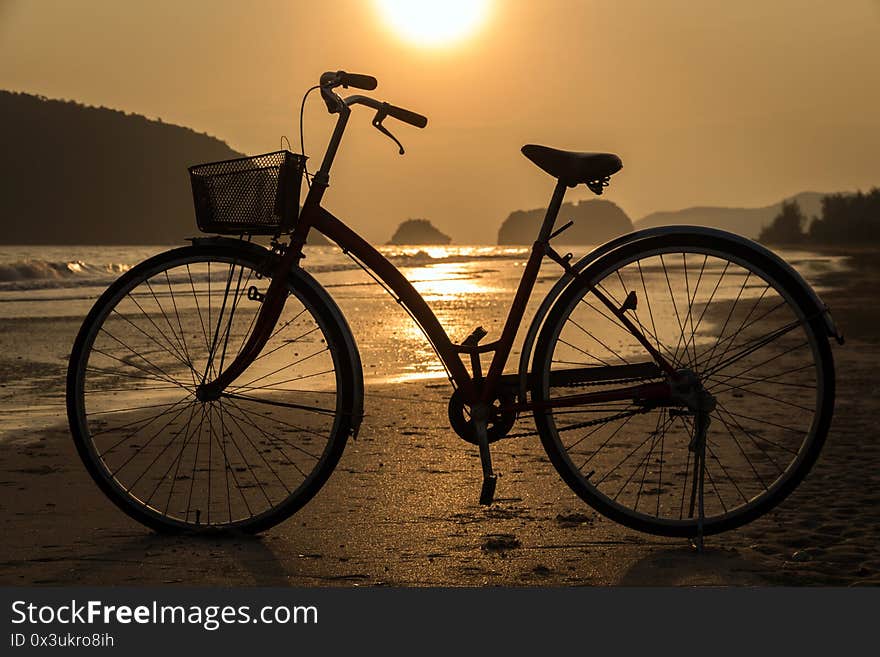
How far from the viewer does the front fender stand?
371 centimetres

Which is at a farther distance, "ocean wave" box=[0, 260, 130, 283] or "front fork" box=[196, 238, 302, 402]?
"ocean wave" box=[0, 260, 130, 283]

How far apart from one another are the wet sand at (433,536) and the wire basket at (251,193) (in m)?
1.17

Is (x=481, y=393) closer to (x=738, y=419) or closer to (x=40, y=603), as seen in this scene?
(x=40, y=603)

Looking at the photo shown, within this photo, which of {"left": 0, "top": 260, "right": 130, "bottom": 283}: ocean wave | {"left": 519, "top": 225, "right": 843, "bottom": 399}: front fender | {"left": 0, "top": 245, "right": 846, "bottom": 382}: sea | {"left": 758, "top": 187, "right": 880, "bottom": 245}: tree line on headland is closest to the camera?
{"left": 519, "top": 225, "right": 843, "bottom": 399}: front fender

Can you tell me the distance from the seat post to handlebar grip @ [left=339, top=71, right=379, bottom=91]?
780mm

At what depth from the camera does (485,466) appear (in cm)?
379

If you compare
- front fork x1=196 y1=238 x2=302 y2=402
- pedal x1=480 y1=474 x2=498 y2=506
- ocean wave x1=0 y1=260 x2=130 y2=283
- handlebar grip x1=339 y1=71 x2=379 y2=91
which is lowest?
pedal x1=480 y1=474 x2=498 y2=506

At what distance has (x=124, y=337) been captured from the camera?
10.1 m

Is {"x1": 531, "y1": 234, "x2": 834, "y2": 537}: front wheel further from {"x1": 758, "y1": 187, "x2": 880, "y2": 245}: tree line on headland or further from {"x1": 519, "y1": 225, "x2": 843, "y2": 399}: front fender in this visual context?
{"x1": 758, "y1": 187, "x2": 880, "y2": 245}: tree line on headland

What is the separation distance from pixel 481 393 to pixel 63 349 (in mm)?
6576

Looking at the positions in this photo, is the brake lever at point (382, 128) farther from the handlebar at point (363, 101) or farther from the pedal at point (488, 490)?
the pedal at point (488, 490)

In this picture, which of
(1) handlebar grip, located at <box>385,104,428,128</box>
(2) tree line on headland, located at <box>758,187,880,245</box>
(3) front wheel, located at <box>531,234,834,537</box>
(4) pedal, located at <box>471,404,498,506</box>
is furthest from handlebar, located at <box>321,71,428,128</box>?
(2) tree line on headland, located at <box>758,187,880,245</box>

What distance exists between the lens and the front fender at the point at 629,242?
12.2 ft

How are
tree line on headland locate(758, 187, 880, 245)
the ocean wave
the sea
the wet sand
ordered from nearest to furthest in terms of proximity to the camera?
the wet sand, the sea, the ocean wave, tree line on headland locate(758, 187, 880, 245)
